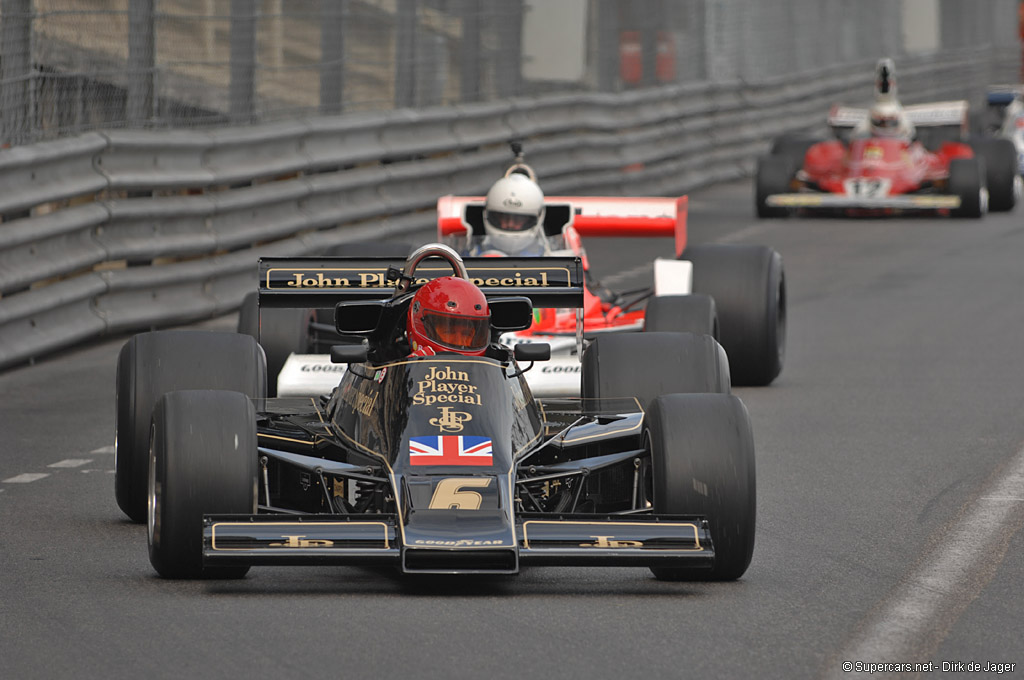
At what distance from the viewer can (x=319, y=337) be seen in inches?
457

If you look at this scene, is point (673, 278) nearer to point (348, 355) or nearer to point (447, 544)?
point (348, 355)

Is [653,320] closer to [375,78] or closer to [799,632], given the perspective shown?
[799,632]

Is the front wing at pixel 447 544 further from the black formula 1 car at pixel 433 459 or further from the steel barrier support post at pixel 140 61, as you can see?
the steel barrier support post at pixel 140 61

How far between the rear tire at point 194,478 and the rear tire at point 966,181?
1821 centimetres

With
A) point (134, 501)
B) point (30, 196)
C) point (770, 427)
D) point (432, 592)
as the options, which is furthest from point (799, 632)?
point (30, 196)

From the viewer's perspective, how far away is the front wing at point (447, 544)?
629cm

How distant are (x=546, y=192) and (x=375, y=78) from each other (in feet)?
13.6

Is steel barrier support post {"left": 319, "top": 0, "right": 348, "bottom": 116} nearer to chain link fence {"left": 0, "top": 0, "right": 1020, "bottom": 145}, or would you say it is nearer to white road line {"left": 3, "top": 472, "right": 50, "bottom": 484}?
chain link fence {"left": 0, "top": 0, "right": 1020, "bottom": 145}

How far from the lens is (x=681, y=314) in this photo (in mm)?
10992

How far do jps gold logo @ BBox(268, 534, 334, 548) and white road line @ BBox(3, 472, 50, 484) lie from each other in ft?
10.0

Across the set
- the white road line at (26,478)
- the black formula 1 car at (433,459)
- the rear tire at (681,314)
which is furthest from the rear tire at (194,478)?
the rear tire at (681,314)

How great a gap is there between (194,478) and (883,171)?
60.1 feet

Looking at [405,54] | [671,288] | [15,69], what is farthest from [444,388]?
[405,54]

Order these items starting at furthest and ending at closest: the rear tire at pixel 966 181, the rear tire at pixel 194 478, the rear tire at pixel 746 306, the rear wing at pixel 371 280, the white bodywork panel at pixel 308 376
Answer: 1. the rear tire at pixel 966 181
2. the rear tire at pixel 746 306
3. the white bodywork panel at pixel 308 376
4. the rear wing at pixel 371 280
5. the rear tire at pixel 194 478
